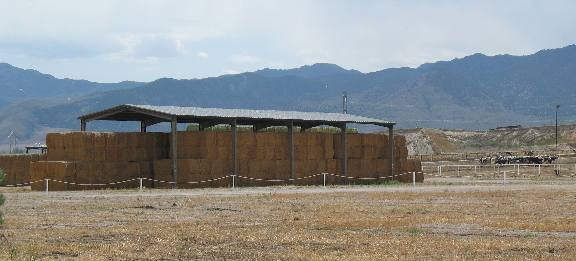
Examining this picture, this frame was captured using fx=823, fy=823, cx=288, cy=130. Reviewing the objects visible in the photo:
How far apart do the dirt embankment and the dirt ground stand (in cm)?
11171

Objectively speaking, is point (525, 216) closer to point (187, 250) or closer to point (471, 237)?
point (471, 237)

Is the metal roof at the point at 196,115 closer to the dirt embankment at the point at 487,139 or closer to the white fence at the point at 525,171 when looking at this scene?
the white fence at the point at 525,171

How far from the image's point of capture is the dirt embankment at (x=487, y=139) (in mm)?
145125

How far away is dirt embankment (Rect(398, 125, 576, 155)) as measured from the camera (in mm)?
145125

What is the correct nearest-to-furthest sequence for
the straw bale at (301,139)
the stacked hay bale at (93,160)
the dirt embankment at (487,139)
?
1. the stacked hay bale at (93,160)
2. the straw bale at (301,139)
3. the dirt embankment at (487,139)

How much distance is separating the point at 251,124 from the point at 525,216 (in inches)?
1277

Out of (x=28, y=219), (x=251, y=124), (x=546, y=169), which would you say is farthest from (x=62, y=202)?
(x=546, y=169)

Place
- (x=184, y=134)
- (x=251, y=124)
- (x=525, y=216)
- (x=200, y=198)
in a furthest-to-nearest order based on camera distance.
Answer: (x=251, y=124), (x=184, y=134), (x=200, y=198), (x=525, y=216)

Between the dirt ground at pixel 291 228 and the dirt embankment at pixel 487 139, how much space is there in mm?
111706

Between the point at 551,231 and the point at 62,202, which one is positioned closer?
the point at 551,231

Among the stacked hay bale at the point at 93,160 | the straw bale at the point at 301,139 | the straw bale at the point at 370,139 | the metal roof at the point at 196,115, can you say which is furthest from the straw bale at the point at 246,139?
the straw bale at the point at 370,139

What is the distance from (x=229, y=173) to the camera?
48.0 meters

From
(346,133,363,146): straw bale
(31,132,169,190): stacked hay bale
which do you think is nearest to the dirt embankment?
(346,133,363,146): straw bale

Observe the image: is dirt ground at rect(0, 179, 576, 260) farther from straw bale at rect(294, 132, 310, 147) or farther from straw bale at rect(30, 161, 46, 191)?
straw bale at rect(294, 132, 310, 147)
